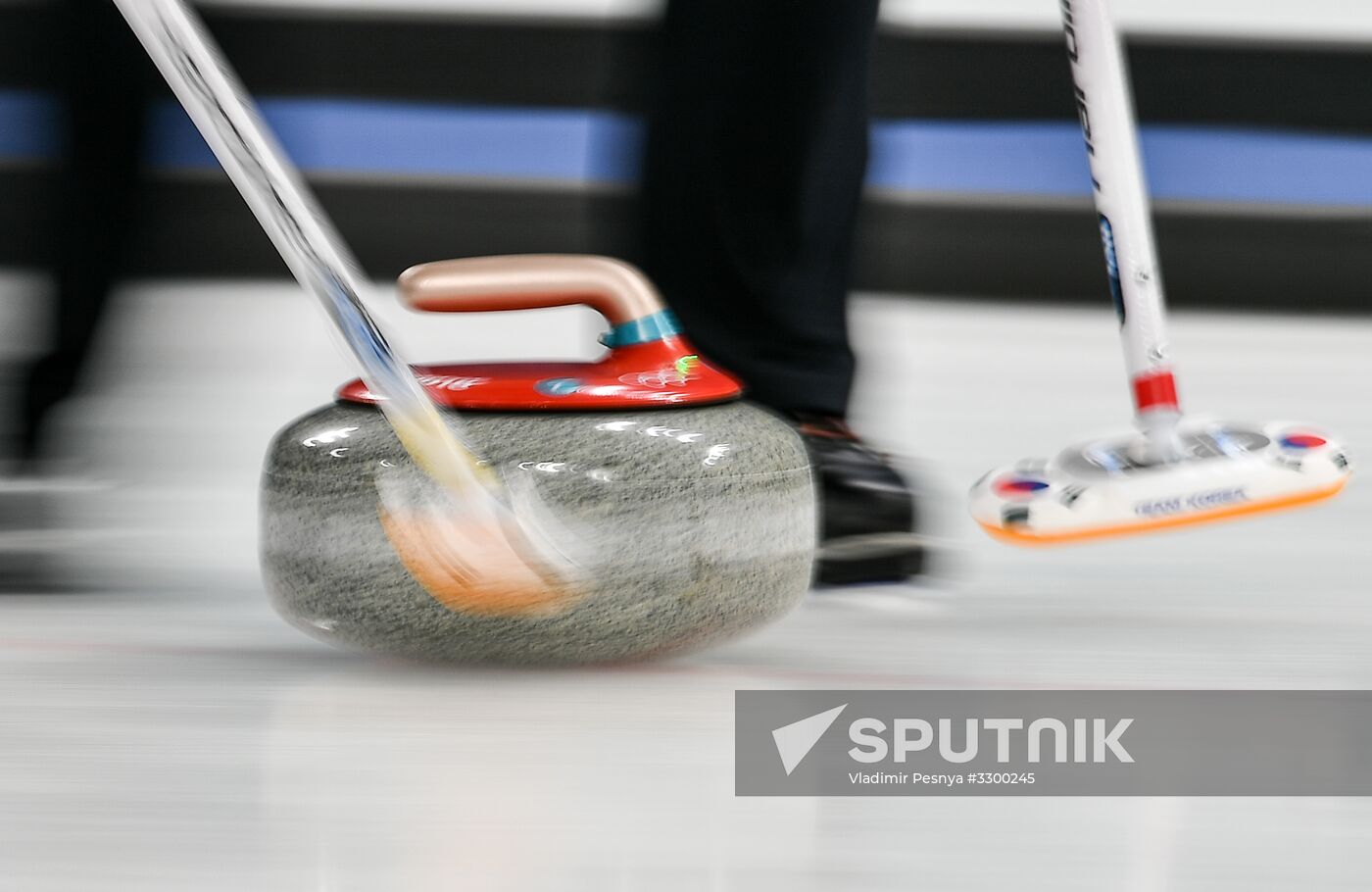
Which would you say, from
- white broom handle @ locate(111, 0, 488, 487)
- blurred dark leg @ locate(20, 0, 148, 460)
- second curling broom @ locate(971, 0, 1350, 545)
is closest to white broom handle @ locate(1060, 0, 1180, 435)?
second curling broom @ locate(971, 0, 1350, 545)

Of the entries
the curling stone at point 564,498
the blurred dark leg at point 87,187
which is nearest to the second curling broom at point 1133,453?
the curling stone at point 564,498

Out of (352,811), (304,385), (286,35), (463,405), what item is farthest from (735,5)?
(286,35)

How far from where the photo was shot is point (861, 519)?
107 cm

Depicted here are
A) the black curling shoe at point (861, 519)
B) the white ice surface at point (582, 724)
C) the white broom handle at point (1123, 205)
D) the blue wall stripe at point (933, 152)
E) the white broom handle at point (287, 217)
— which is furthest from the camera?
the blue wall stripe at point (933, 152)

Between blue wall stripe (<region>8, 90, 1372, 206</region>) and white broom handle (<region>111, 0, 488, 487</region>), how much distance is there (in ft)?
8.60

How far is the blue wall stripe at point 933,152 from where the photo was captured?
11.2ft

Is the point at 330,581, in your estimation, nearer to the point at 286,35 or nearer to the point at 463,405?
the point at 463,405

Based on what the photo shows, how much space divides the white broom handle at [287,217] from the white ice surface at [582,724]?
0.44 ft

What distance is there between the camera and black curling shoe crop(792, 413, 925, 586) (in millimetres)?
1064

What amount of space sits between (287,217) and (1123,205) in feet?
1.34

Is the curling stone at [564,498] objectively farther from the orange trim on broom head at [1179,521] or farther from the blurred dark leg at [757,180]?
the blurred dark leg at [757,180]

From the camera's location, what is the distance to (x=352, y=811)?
2.20 ft

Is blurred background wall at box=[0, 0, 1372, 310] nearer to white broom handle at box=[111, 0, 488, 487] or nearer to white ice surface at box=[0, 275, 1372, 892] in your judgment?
white ice surface at box=[0, 275, 1372, 892]

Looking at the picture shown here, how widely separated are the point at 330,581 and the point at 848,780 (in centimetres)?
27
